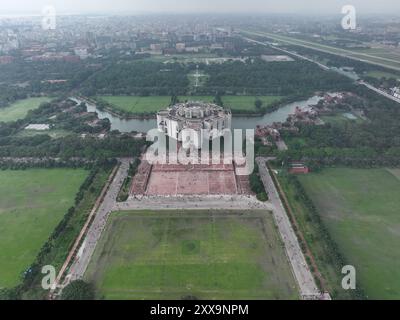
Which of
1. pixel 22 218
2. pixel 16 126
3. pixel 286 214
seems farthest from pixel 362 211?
pixel 16 126

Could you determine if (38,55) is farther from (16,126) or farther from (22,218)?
(22,218)

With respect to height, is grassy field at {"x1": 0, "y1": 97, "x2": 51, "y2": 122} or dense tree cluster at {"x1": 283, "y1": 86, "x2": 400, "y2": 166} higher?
grassy field at {"x1": 0, "y1": 97, "x2": 51, "y2": 122}

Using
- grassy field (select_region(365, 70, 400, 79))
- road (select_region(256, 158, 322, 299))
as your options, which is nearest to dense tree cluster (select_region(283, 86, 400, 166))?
road (select_region(256, 158, 322, 299))

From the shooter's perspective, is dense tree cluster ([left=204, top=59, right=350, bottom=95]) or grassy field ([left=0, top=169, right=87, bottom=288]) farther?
dense tree cluster ([left=204, top=59, right=350, bottom=95])

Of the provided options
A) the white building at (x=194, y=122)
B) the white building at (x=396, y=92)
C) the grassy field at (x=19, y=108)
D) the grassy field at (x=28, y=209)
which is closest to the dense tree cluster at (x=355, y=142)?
the white building at (x=396, y=92)

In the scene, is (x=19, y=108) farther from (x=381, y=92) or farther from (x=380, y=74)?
(x=380, y=74)

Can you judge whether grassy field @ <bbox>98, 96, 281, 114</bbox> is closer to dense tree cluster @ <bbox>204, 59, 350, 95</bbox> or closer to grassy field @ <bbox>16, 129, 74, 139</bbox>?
dense tree cluster @ <bbox>204, 59, 350, 95</bbox>
